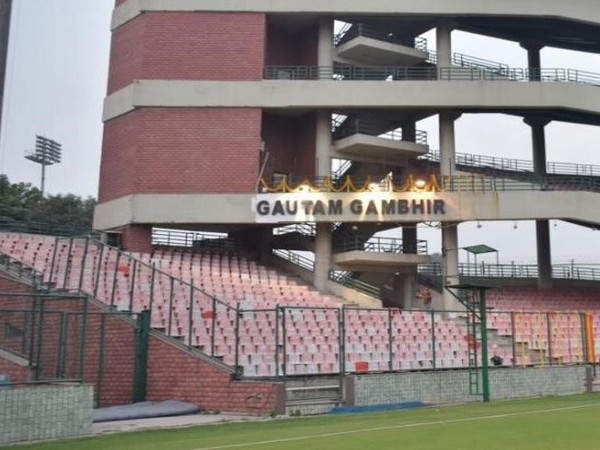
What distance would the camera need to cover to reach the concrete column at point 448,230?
31.5 m

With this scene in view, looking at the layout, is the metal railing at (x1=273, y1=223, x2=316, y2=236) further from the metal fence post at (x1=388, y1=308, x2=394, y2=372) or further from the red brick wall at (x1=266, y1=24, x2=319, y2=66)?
the metal fence post at (x1=388, y1=308, x2=394, y2=372)

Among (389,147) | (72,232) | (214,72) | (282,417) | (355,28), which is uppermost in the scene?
(355,28)

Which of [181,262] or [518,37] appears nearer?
[181,262]

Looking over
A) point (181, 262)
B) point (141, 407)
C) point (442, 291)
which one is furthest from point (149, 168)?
point (141, 407)

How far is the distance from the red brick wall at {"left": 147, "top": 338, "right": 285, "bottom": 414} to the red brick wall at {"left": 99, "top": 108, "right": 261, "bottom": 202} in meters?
15.0

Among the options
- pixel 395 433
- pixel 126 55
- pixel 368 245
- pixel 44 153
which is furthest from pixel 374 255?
pixel 44 153

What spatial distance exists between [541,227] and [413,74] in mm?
11306

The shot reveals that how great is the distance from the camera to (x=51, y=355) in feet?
43.0

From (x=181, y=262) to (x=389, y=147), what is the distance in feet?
35.5

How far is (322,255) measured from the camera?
3162 centimetres

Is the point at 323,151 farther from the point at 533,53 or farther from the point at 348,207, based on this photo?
the point at 533,53

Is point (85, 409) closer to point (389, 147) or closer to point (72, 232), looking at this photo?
point (389, 147)

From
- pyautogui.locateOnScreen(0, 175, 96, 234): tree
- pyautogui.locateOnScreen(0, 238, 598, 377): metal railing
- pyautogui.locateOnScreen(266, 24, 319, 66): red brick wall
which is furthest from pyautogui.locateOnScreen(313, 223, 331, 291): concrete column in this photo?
pyautogui.locateOnScreen(0, 175, 96, 234): tree

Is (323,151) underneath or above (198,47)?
underneath
